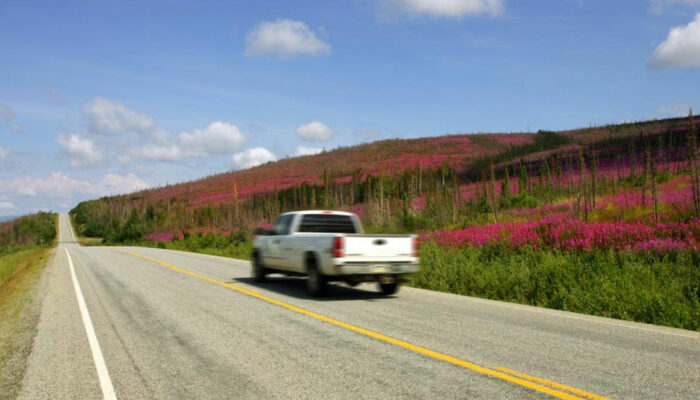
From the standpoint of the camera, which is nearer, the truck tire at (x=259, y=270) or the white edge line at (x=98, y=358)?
the white edge line at (x=98, y=358)

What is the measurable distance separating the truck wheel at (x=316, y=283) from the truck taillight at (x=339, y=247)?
0.75m

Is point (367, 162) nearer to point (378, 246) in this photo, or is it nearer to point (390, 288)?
point (390, 288)

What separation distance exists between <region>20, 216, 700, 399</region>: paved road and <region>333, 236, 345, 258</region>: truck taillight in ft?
3.22

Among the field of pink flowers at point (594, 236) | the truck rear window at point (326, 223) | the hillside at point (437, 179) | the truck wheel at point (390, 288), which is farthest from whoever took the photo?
the hillside at point (437, 179)

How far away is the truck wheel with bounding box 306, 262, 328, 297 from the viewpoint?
11.1 meters

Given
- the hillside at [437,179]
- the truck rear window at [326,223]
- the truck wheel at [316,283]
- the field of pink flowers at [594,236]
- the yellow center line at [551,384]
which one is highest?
the hillside at [437,179]

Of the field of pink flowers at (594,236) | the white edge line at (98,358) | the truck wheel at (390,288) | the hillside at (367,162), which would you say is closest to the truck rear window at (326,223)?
the truck wheel at (390,288)

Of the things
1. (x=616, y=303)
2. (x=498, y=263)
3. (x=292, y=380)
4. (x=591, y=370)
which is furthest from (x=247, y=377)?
(x=498, y=263)

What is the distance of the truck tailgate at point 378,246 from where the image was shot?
10.8 m

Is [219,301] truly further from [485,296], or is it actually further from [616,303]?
[616,303]

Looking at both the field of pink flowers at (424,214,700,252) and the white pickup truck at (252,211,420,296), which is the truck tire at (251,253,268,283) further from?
the field of pink flowers at (424,214,700,252)

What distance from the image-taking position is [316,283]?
1122cm

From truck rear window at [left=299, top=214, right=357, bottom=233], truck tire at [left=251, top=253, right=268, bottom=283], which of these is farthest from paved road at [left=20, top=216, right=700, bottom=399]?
truck tire at [left=251, top=253, right=268, bottom=283]

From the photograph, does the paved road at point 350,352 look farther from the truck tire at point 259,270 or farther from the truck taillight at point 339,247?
the truck tire at point 259,270
